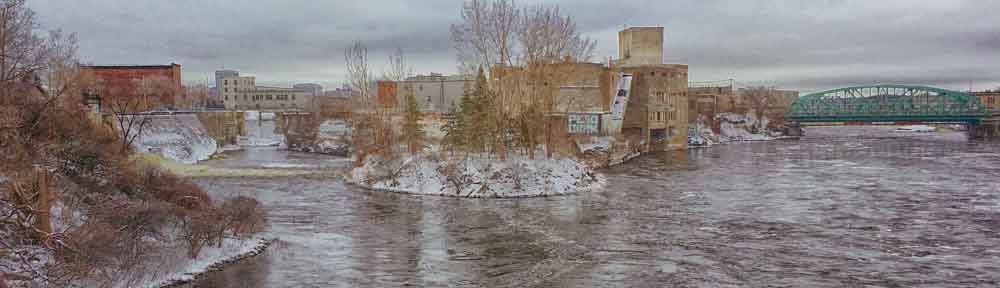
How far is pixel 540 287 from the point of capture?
48.7 feet

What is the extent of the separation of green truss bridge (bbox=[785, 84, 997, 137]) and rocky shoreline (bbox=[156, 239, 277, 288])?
269ft

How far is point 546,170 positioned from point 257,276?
58.5 ft

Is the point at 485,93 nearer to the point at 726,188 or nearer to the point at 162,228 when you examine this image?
the point at 726,188

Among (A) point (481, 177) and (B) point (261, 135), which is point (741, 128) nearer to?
(B) point (261, 135)

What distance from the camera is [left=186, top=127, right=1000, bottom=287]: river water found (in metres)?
15.6

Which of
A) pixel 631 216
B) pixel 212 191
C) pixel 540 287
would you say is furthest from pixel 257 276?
pixel 212 191

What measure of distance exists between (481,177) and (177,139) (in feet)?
107

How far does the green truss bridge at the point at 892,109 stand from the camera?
8150 cm

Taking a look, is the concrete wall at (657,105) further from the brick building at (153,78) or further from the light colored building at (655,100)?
the brick building at (153,78)

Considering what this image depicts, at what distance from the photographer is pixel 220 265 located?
16.1 metres

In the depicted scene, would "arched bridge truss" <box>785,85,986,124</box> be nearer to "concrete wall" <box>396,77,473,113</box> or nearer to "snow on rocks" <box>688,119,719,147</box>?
"snow on rocks" <box>688,119,719,147</box>

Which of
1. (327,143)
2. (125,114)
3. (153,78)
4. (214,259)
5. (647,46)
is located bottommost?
(214,259)

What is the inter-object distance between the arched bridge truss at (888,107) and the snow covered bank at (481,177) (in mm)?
64723

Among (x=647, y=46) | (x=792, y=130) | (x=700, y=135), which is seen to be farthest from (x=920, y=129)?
(x=647, y=46)
